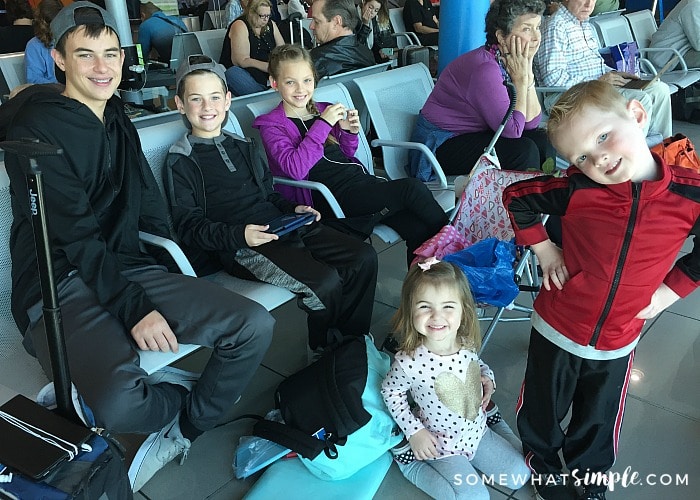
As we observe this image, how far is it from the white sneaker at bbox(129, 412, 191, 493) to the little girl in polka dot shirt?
0.67 meters

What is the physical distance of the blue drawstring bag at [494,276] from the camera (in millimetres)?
2010

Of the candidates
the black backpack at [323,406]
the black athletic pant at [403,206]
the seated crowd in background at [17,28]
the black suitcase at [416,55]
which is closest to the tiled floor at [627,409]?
the black backpack at [323,406]

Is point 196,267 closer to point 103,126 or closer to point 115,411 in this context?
point 103,126

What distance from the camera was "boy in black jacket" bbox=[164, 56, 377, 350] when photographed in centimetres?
216

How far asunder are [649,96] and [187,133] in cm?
279

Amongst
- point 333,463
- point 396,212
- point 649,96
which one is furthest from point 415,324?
point 649,96

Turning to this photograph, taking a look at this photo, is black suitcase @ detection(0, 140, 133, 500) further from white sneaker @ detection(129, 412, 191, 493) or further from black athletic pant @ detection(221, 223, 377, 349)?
black athletic pant @ detection(221, 223, 377, 349)

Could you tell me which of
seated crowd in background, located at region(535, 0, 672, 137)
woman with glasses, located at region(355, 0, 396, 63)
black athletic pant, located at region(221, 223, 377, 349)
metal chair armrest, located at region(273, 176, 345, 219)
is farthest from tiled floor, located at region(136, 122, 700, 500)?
woman with glasses, located at region(355, 0, 396, 63)

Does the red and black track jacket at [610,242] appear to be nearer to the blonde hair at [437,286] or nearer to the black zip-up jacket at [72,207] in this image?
the blonde hair at [437,286]

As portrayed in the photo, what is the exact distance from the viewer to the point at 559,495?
72.6 inches

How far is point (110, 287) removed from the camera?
176cm

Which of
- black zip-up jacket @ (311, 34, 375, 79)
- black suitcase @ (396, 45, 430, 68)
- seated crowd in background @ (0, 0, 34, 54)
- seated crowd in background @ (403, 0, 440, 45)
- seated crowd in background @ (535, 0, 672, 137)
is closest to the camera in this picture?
black zip-up jacket @ (311, 34, 375, 79)

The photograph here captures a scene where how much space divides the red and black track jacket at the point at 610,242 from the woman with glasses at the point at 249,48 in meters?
3.57

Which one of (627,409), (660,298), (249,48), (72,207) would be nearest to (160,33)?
(249,48)
